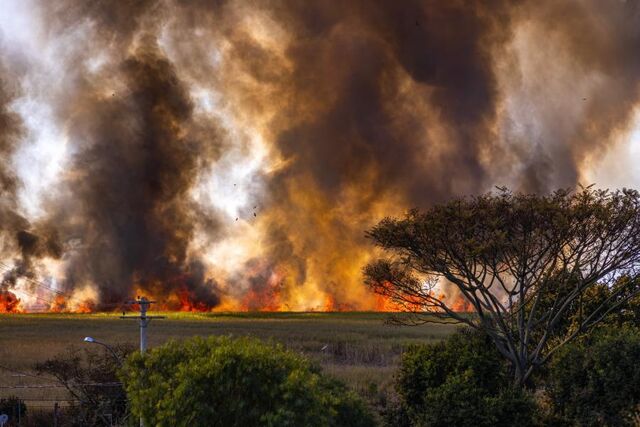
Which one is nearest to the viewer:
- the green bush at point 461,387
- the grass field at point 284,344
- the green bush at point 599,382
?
the green bush at point 599,382

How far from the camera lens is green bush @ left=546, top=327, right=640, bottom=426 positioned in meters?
21.2

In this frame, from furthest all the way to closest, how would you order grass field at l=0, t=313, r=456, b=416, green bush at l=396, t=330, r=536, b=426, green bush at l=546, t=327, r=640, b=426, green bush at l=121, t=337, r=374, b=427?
1. grass field at l=0, t=313, r=456, b=416
2. green bush at l=396, t=330, r=536, b=426
3. green bush at l=546, t=327, r=640, b=426
4. green bush at l=121, t=337, r=374, b=427

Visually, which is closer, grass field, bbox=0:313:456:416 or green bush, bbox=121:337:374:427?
green bush, bbox=121:337:374:427

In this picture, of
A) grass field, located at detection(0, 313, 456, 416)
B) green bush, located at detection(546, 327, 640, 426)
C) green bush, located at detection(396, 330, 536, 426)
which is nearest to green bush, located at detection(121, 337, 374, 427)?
grass field, located at detection(0, 313, 456, 416)

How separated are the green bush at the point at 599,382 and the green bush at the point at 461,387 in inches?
46.5

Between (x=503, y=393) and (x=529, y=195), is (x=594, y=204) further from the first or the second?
(x=503, y=393)

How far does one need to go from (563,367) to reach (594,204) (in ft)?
19.6

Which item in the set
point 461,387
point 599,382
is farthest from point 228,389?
point 599,382

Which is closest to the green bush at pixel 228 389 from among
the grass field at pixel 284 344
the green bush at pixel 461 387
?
the grass field at pixel 284 344

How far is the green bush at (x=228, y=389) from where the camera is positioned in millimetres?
16875

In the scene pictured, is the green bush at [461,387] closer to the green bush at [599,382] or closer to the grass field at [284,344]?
the green bush at [599,382]

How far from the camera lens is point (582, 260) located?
2716 centimetres

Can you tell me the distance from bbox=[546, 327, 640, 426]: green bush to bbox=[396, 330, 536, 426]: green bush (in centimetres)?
118

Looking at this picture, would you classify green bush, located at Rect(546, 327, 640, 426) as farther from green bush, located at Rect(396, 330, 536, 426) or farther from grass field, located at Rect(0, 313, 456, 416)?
grass field, located at Rect(0, 313, 456, 416)
